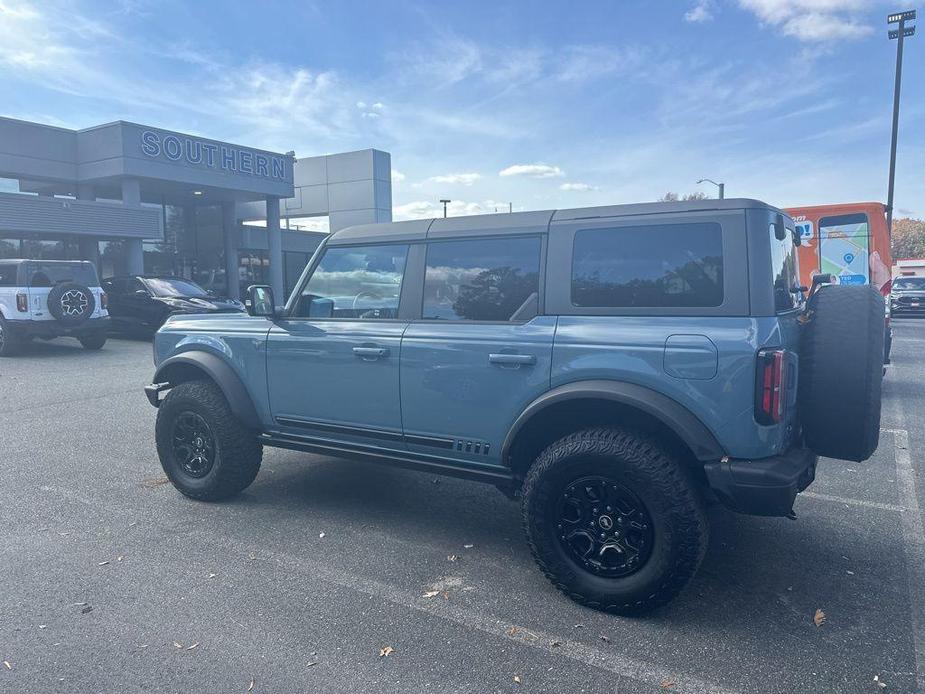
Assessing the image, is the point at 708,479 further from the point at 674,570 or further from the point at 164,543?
the point at 164,543

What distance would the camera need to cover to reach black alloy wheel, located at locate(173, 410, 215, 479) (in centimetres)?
486

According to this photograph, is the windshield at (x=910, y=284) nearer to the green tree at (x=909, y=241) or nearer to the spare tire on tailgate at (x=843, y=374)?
the spare tire on tailgate at (x=843, y=374)

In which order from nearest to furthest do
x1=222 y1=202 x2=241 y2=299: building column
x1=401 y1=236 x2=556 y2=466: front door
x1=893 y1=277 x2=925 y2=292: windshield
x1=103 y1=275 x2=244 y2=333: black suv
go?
1. x1=401 y1=236 x2=556 y2=466: front door
2. x1=103 y1=275 x2=244 y2=333: black suv
3. x1=893 y1=277 x2=925 y2=292: windshield
4. x1=222 y1=202 x2=241 y2=299: building column

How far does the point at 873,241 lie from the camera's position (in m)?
9.91

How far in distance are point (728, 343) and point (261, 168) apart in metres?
23.9

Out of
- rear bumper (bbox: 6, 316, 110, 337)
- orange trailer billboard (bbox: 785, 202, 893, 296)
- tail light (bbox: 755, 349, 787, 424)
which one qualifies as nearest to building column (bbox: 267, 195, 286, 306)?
rear bumper (bbox: 6, 316, 110, 337)

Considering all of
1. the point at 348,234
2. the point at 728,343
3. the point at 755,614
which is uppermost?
the point at 348,234

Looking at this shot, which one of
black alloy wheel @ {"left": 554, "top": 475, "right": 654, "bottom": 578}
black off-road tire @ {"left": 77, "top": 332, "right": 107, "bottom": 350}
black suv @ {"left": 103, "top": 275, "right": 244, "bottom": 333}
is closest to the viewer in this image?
black alloy wheel @ {"left": 554, "top": 475, "right": 654, "bottom": 578}

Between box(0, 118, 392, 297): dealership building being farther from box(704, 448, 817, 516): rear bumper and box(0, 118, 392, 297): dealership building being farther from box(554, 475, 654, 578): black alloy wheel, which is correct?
box(704, 448, 817, 516): rear bumper

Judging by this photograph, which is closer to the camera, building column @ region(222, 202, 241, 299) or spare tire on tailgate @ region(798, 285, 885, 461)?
spare tire on tailgate @ region(798, 285, 885, 461)

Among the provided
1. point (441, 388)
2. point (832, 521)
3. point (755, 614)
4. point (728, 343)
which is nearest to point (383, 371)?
point (441, 388)

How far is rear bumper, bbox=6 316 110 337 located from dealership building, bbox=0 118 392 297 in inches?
284

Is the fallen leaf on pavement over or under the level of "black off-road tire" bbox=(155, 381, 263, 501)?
under

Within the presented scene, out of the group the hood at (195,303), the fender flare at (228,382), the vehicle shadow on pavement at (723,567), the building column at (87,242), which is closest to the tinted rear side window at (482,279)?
the vehicle shadow on pavement at (723,567)
